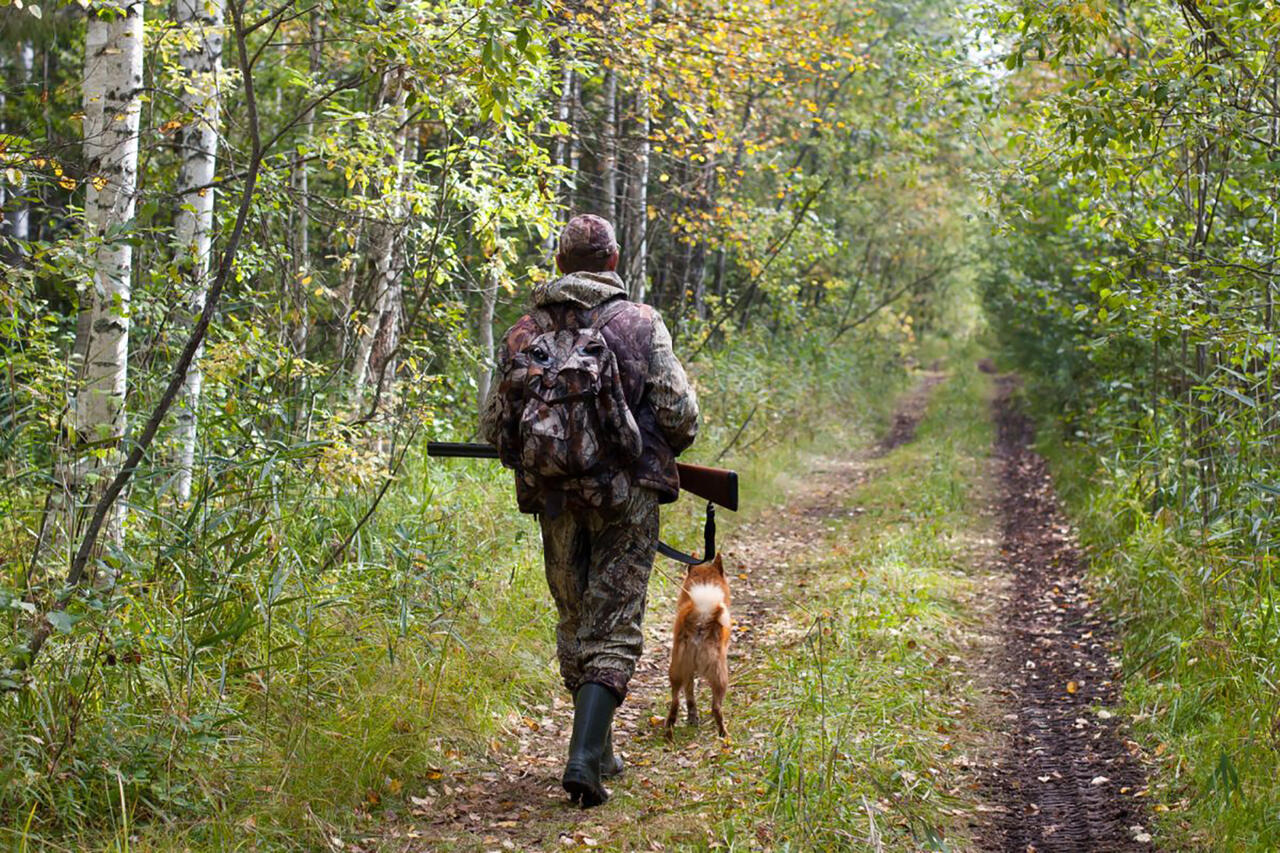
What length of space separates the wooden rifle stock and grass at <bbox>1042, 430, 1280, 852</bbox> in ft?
7.07

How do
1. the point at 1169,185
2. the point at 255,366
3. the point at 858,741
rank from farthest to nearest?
the point at 1169,185
the point at 255,366
the point at 858,741

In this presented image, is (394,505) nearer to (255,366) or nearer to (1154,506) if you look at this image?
(255,366)

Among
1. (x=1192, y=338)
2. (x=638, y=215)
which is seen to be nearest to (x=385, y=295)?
(x=638, y=215)

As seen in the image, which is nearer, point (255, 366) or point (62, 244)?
point (62, 244)

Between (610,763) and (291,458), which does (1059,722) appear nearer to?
(610,763)

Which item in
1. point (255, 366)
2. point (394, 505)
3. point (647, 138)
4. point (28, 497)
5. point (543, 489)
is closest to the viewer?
point (543, 489)

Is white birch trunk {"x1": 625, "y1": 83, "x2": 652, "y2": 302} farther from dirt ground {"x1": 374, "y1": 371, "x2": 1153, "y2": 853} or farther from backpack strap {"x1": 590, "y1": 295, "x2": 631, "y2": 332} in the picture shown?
backpack strap {"x1": 590, "y1": 295, "x2": 631, "y2": 332}

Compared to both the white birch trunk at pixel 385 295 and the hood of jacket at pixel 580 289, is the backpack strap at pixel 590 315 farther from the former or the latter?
the white birch trunk at pixel 385 295

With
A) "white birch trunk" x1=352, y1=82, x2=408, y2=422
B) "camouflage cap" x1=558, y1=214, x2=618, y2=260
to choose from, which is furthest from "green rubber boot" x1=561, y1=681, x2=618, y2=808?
"white birch trunk" x1=352, y1=82, x2=408, y2=422

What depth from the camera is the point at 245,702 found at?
4.71 m

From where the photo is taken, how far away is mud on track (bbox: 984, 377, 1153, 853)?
15.5ft

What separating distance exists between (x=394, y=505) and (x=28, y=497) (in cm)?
217

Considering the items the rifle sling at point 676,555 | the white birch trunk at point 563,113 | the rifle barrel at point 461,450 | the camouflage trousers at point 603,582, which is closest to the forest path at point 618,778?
the camouflage trousers at point 603,582

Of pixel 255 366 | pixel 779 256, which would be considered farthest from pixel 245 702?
pixel 779 256
